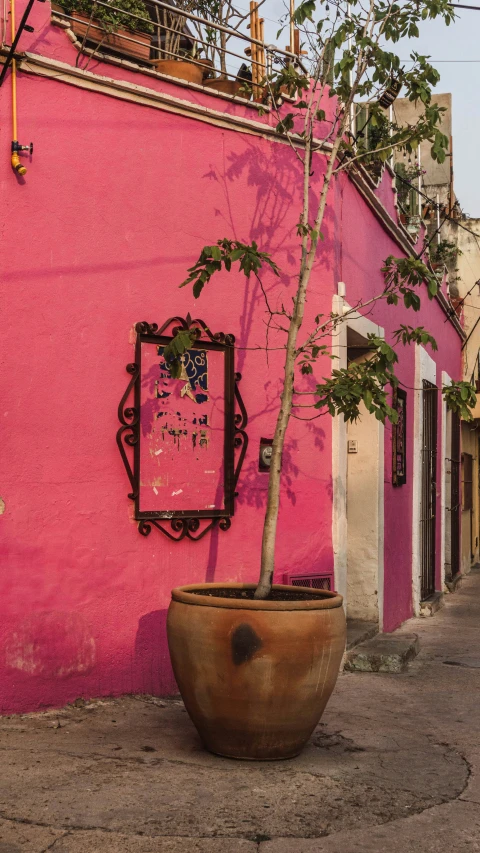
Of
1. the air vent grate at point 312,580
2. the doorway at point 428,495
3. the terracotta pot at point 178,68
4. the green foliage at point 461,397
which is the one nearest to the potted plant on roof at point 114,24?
the terracotta pot at point 178,68

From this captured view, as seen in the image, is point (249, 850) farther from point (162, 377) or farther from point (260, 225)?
point (260, 225)

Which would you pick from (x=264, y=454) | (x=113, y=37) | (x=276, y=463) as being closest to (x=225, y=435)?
(x=264, y=454)

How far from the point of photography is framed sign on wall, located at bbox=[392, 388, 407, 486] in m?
8.97

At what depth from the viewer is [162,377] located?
19.0ft

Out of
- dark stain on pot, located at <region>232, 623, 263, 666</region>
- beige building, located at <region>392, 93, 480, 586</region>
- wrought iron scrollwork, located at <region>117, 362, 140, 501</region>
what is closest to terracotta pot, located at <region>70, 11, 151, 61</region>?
wrought iron scrollwork, located at <region>117, 362, 140, 501</region>

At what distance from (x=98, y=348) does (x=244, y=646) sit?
2.04m

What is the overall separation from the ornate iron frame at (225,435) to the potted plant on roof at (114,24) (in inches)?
64.9

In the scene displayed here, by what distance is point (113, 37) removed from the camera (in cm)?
593

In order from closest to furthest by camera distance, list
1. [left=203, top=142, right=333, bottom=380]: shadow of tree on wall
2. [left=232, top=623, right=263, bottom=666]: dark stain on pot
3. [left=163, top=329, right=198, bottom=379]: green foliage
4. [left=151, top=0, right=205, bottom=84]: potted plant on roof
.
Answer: [left=232, top=623, right=263, bottom=666]: dark stain on pot
[left=163, top=329, right=198, bottom=379]: green foliage
[left=151, top=0, right=205, bottom=84]: potted plant on roof
[left=203, top=142, right=333, bottom=380]: shadow of tree on wall

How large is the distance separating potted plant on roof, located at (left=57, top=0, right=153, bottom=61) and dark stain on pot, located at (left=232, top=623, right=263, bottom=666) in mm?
3356

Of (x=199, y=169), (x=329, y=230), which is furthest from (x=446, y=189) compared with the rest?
(x=199, y=169)

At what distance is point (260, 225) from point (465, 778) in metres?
3.63

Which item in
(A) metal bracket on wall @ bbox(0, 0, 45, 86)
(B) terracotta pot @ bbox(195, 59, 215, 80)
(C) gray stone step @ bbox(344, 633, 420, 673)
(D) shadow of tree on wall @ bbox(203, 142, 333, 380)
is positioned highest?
(B) terracotta pot @ bbox(195, 59, 215, 80)

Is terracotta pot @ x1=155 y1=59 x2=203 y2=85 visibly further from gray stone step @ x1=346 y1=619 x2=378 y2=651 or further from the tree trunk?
gray stone step @ x1=346 y1=619 x2=378 y2=651
